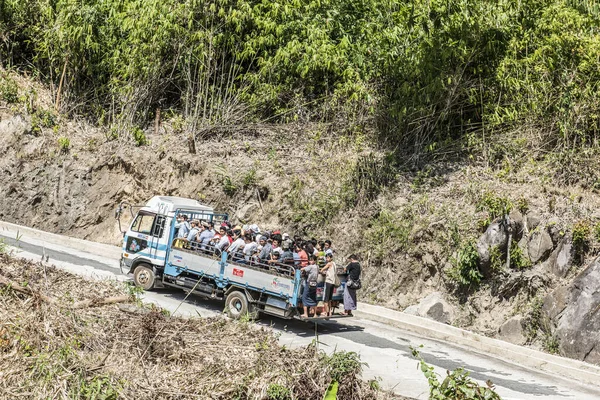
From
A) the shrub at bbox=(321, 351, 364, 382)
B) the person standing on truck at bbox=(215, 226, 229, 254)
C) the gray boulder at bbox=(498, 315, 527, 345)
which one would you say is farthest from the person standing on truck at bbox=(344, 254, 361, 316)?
the shrub at bbox=(321, 351, 364, 382)

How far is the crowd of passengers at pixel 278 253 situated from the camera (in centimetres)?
1450

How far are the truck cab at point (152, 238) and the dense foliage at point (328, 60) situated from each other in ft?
24.2

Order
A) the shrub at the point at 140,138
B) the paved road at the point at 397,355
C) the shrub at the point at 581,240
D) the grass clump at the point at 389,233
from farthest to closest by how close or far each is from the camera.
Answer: the shrub at the point at 140,138, the grass clump at the point at 389,233, the shrub at the point at 581,240, the paved road at the point at 397,355

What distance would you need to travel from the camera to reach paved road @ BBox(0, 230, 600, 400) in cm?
1206

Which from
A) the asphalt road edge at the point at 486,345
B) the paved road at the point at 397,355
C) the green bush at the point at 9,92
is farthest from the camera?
the green bush at the point at 9,92

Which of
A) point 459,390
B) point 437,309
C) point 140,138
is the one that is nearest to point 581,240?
point 437,309

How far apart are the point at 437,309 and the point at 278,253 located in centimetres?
435

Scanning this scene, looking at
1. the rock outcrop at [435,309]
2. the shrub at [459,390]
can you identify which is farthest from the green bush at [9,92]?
the shrub at [459,390]

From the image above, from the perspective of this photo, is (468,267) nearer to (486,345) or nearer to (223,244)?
(486,345)

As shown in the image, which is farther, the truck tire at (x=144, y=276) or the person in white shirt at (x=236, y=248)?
the truck tire at (x=144, y=276)

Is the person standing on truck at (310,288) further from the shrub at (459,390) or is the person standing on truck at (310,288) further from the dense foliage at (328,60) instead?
the dense foliage at (328,60)

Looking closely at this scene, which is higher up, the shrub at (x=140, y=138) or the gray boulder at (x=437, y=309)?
the gray boulder at (x=437, y=309)

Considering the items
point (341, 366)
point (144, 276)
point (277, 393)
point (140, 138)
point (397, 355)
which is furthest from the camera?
point (140, 138)

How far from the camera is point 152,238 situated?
16844mm
